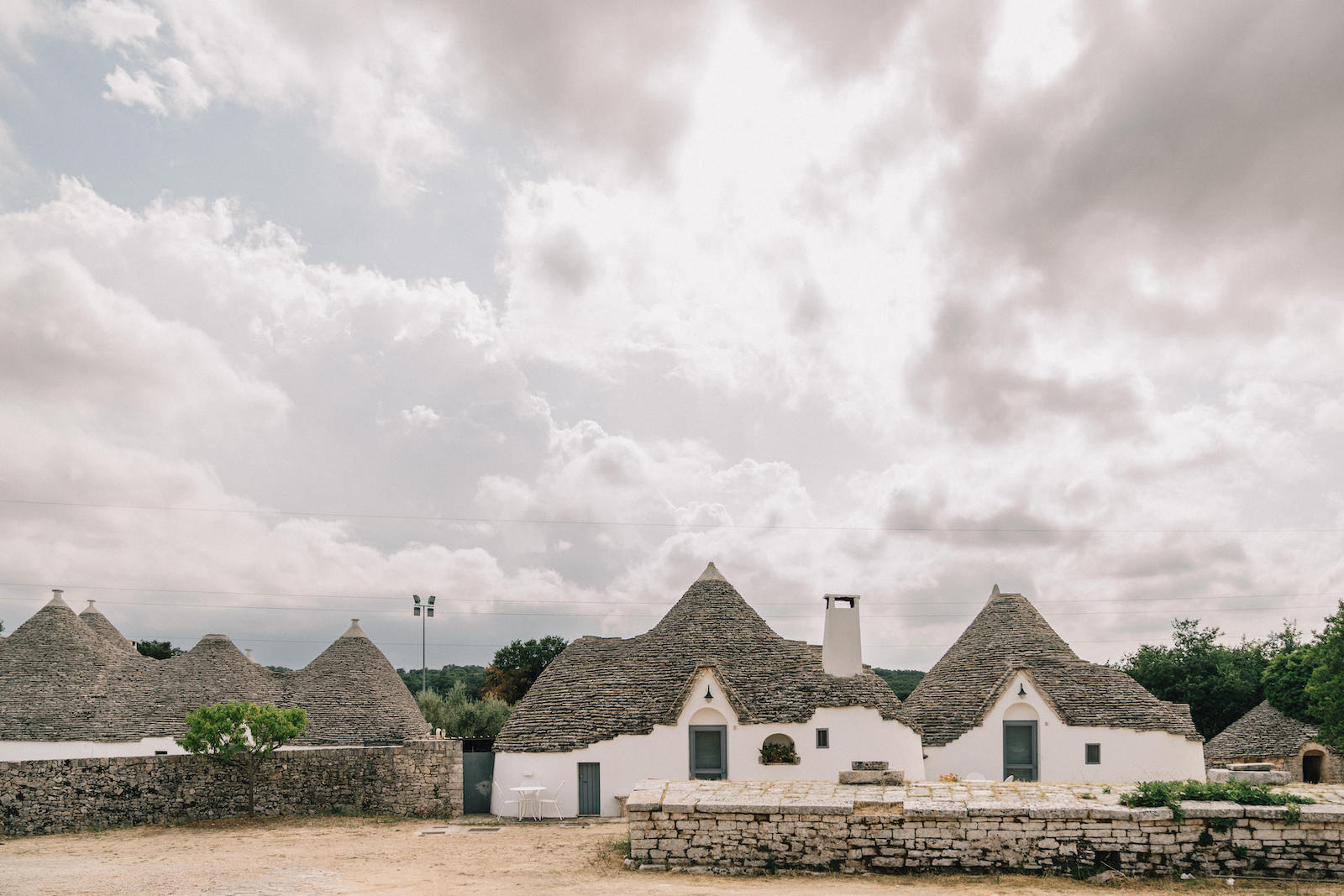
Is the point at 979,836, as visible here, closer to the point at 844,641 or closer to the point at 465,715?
the point at 844,641

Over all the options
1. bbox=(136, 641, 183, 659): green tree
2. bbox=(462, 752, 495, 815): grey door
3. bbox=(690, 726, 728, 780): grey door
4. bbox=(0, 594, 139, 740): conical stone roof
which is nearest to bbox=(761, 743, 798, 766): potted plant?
bbox=(690, 726, 728, 780): grey door

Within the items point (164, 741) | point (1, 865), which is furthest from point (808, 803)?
point (164, 741)

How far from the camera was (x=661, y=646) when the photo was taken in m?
27.2

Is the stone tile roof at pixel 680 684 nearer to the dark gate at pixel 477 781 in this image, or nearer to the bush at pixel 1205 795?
the dark gate at pixel 477 781

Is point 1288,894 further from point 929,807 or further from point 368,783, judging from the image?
point 368,783

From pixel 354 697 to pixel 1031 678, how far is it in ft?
78.7

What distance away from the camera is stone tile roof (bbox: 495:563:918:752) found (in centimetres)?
2430

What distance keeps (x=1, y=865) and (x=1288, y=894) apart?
20.4m

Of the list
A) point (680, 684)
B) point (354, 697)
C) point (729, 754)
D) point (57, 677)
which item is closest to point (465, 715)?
point (354, 697)

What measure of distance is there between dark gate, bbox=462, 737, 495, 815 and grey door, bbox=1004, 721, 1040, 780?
15.1 meters

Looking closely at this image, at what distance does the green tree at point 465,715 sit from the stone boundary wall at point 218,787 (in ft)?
68.8

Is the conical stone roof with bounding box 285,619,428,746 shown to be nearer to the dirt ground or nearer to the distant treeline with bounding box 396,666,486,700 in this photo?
the dirt ground

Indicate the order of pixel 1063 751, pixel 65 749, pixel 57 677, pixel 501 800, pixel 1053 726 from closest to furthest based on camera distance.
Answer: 1. pixel 501 800
2. pixel 1063 751
3. pixel 1053 726
4. pixel 65 749
5. pixel 57 677

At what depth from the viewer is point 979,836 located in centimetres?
1364
